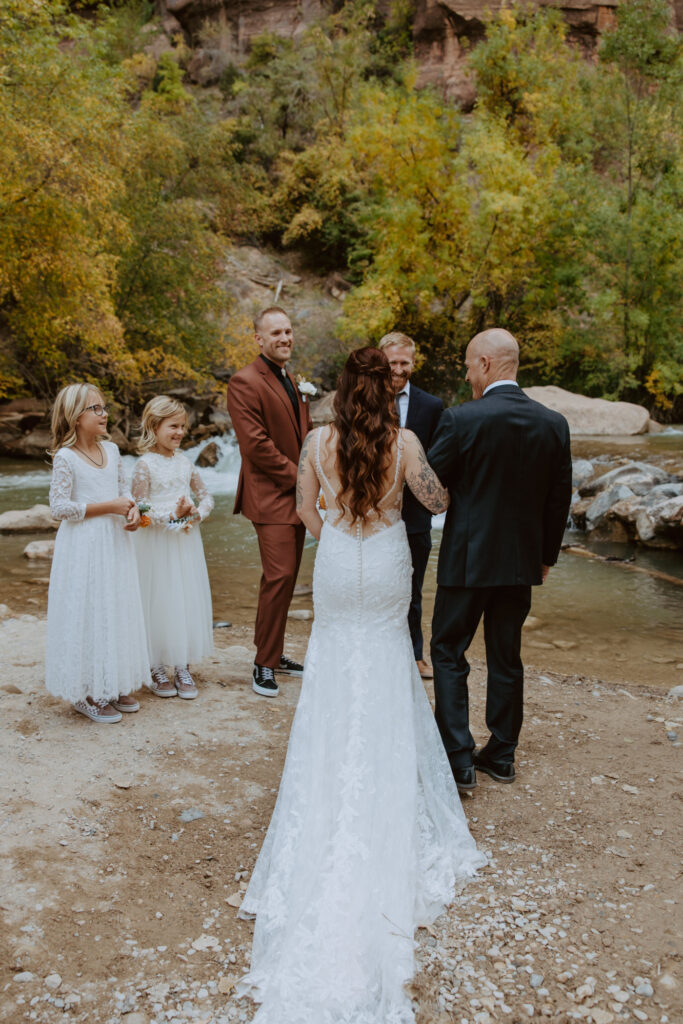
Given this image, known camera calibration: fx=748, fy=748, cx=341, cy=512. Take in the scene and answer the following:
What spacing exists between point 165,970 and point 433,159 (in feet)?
82.9

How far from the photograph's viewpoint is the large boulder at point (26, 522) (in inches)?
454

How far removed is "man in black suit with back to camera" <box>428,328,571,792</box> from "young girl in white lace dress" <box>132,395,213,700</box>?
1791 millimetres

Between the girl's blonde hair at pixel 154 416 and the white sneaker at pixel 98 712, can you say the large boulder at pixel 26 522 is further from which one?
the white sneaker at pixel 98 712

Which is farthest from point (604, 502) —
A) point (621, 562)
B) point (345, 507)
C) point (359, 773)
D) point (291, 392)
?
point (359, 773)

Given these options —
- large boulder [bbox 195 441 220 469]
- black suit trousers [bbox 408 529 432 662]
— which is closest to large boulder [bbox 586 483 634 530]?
black suit trousers [bbox 408 529 432 662]

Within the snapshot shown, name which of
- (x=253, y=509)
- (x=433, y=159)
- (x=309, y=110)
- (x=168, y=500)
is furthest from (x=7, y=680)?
(x=309, y=110)

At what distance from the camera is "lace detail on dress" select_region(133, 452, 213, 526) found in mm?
4730

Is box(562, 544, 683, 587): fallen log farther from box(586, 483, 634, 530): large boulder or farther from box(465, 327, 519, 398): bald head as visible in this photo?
box(465, 327, 519, 398): bald head

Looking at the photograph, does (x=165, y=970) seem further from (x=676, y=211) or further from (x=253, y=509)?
(x=676, y=211)

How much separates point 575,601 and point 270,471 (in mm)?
4945

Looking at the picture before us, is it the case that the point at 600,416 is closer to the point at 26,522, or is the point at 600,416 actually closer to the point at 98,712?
the point at 26,522

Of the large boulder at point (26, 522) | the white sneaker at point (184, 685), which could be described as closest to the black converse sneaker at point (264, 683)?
the white sneaker at point (184, 685)

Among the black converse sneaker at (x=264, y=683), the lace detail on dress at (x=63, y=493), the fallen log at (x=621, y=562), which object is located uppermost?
the lace detail on dress at (x=63, y=493)

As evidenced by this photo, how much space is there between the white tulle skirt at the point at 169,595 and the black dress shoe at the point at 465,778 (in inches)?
76.3
